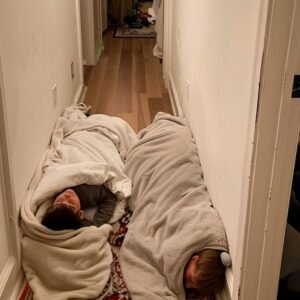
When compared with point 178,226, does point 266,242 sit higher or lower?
higher

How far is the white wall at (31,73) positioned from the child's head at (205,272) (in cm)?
66

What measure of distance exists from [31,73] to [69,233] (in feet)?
2.31

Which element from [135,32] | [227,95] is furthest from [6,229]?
[135,32]

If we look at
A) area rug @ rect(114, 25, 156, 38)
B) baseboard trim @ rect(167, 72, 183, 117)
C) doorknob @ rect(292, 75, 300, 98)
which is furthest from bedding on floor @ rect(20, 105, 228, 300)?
area rug @ rect(114, 25, 156, 38)

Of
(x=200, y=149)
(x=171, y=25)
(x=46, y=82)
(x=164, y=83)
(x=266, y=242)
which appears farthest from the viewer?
(x=164, y=83)

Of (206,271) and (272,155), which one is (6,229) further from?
(272,155)

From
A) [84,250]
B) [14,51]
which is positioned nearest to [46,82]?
[14,51]

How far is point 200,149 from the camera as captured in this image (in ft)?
6.95

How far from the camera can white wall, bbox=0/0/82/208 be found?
1.65 metres

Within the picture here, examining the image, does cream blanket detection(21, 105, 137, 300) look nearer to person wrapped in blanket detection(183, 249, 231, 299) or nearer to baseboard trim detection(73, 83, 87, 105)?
person wrapped in blanket detection(183, 249, 231, 299)

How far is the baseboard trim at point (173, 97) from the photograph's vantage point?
10.1 ft

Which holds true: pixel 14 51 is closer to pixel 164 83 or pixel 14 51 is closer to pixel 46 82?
pixel 46 82

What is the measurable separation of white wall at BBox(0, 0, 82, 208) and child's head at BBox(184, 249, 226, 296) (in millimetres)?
664

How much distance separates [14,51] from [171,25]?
7.01 feet
